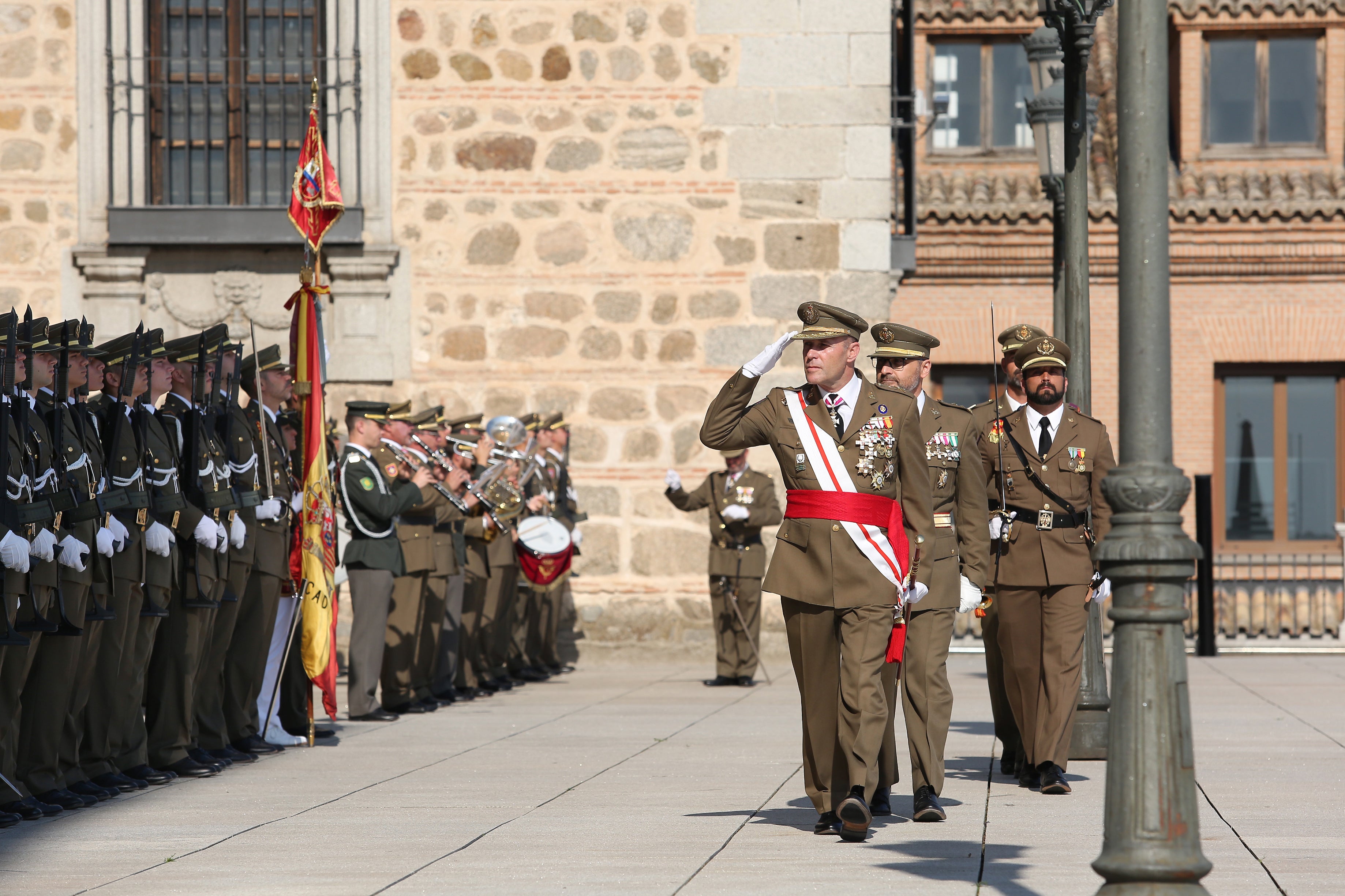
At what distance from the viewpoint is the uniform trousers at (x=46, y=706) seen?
8094 mm

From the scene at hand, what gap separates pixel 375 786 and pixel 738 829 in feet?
7.17

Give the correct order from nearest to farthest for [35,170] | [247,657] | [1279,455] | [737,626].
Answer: [247,657], [737,626], [35,170], [1279,455]

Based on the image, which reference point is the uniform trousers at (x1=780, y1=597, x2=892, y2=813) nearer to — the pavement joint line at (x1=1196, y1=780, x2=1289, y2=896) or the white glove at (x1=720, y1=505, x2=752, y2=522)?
the pavement joint line at (x1=1196, y1=780, x2=1289, y2=896)

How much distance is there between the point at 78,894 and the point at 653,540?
1060 centimetres

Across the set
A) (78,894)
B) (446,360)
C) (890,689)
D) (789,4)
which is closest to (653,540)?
(446,360)

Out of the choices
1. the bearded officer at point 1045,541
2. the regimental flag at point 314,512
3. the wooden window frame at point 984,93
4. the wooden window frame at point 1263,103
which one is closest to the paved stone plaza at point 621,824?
the bearded officer at point 1045,541

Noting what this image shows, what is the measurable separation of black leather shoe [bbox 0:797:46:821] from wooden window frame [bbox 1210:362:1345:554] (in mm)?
17394

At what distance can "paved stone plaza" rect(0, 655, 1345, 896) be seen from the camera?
6.24 metres

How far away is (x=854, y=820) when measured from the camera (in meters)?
6.94

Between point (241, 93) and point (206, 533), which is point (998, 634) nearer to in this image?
point (206, 533)

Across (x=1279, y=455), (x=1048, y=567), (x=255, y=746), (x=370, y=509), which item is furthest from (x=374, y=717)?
(x=1279, y=455)

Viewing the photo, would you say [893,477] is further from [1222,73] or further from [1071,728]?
[1222,73]

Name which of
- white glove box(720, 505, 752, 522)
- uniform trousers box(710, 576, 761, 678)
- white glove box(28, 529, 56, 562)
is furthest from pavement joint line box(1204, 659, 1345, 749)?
white glove box(28, 529, 56, 562)

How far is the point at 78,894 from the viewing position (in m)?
6.06
